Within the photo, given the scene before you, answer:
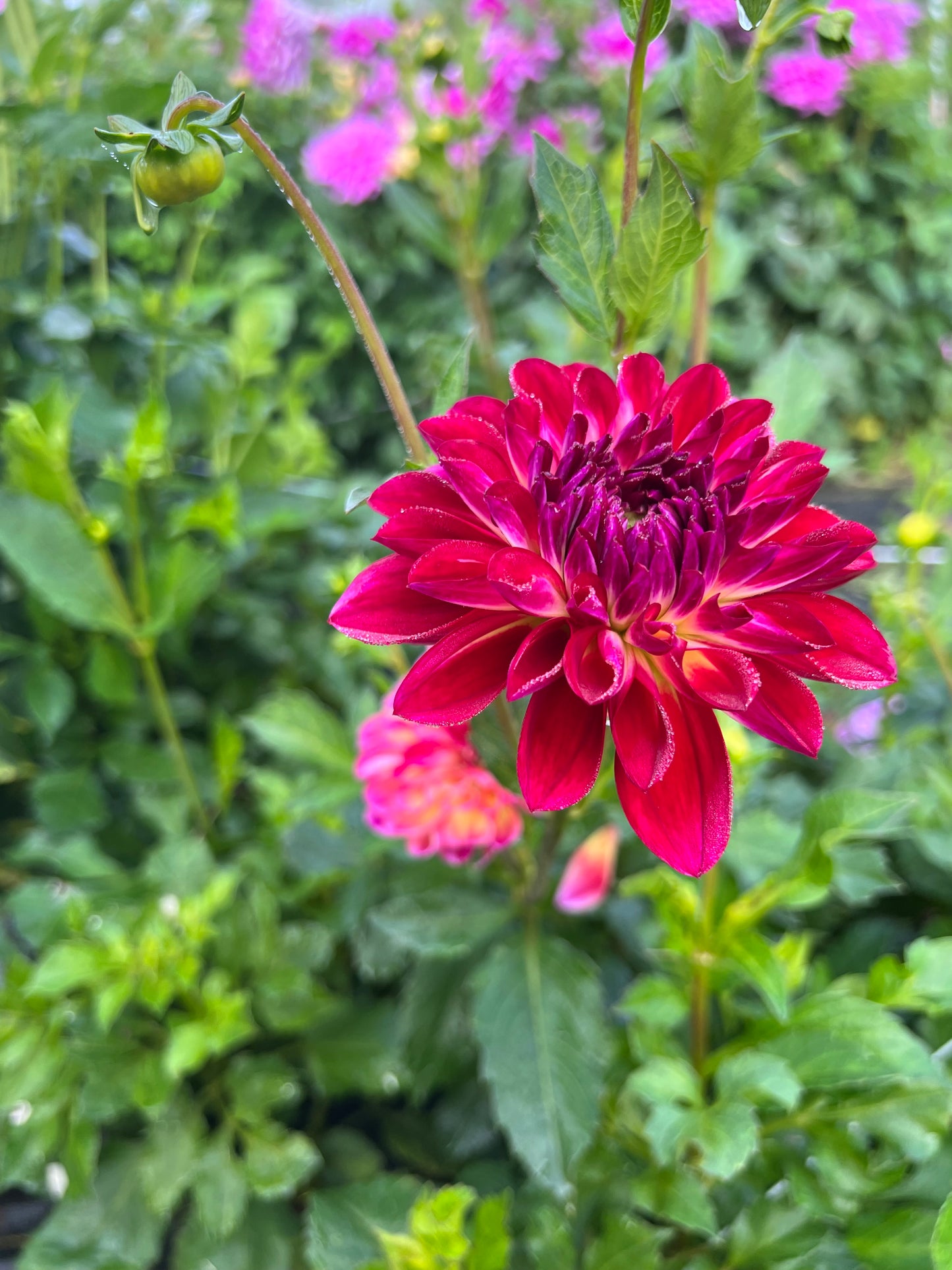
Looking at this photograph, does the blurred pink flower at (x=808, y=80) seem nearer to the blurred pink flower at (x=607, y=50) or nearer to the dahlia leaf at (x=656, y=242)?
the blurred pink flower at (x=607, y=50)

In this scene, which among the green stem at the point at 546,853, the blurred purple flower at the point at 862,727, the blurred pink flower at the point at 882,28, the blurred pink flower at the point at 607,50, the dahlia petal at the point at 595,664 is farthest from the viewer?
the blurred pink flower at the point at 882,28

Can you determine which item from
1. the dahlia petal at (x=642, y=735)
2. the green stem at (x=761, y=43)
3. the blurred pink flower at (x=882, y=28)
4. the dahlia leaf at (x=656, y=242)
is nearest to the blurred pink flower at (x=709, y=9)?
the blurred pink flower at (x=882, y=28)

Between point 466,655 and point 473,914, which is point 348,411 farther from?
point 466,655

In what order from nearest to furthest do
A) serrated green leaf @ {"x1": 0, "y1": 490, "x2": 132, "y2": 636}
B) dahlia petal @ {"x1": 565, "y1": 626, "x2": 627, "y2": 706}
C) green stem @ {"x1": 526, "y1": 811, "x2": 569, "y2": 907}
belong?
dahlia petal @ {"x1": 565, "y1": 626, "x2": 627, "y2": 706}, green stem @ {"x1": 526, "y1": 811, "x2": 569, "y2": 907}, serrated green leaf @ {"x1": 0, "y1": 490, "x2": 132, "y2": 636}

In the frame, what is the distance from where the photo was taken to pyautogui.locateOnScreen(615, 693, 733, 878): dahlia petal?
243 millimetres

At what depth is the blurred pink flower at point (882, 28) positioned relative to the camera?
1.45 metres

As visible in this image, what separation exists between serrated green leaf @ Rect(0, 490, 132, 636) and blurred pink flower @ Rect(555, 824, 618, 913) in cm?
33

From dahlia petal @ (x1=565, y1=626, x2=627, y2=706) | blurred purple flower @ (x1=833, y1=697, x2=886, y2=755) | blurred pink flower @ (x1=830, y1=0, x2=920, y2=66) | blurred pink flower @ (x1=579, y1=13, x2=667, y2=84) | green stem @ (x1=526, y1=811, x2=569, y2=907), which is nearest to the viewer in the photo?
dahlia petal @ (x1=565, y1=626, x2=627, y2=706)

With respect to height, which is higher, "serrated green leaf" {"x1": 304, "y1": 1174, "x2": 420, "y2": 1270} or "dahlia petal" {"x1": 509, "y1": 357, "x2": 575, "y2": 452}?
"dahlia petal" {"x1": 509, "y1": 357, "x2": 575, "y2": 452}

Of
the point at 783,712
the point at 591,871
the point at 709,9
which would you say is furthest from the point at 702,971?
the point at 709,9

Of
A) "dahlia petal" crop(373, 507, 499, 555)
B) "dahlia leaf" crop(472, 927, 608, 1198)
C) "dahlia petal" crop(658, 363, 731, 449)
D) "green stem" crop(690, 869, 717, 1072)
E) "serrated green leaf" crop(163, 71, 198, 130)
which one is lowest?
"dahlia leaf" crop(472, 927, 608, 1198)

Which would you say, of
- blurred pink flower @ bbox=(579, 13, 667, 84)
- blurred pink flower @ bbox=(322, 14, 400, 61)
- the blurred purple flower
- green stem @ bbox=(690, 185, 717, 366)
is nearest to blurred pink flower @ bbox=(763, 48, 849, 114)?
blurred pink flower @ bbox=(579, 13, 667, 84)

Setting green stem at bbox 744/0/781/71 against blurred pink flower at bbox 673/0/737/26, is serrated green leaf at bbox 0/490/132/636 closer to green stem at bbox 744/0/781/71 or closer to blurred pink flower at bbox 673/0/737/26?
green stem at bbox 744/0/781/71

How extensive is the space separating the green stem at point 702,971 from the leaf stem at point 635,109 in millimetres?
291
